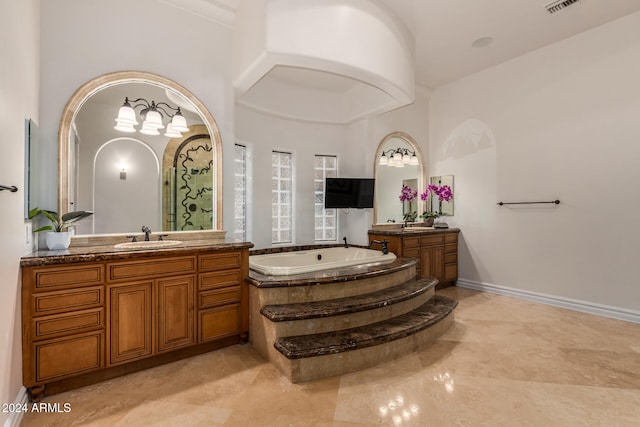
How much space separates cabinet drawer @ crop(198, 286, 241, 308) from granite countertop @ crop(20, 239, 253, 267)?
0.34 meters

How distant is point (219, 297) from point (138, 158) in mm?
1340

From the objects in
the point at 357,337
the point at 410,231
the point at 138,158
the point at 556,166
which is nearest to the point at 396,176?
the point at 410,231

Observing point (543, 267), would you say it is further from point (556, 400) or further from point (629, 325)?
point (556, 400)

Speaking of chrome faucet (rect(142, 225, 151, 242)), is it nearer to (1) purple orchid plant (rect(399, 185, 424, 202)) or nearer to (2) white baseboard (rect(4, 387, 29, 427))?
(2) white baseboard (rect(4, 387, 29, 427))

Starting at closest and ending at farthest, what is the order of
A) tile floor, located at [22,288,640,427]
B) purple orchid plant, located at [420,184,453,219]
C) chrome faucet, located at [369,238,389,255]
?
tile floor, located at [22,288,640,427] < chrome faucet, located at [369,238,389,255] < purple orchid plant, located at [420,184,453,219]

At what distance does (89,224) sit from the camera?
2.41 metres

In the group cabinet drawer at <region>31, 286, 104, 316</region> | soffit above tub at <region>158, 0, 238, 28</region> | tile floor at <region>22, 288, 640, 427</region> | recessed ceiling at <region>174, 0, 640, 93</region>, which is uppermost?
recessed ceiling at <region>174, 0, 640, 93</region>

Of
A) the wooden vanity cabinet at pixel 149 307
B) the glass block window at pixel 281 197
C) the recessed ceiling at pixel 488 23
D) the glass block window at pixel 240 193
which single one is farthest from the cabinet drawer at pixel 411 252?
the wooden vanity cabinet at pixel 149 307

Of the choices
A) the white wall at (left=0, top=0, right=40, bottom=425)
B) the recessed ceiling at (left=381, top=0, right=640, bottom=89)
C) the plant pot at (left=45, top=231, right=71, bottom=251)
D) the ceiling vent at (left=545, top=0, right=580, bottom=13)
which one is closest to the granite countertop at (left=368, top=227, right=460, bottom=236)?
the recessed ceiling at (left=381, top=0, right=640, bottom=89)

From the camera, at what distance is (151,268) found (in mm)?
2182

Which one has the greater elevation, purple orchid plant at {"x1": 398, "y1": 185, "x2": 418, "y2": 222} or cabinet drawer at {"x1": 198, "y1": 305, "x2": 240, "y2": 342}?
purple orchid plant at {"x1": 398, "y1": 185, "x2": 418, "y2": 222}

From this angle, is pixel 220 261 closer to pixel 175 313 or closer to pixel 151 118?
pixel 175 313

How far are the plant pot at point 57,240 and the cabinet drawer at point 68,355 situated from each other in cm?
60

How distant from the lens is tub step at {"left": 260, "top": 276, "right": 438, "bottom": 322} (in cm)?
226
